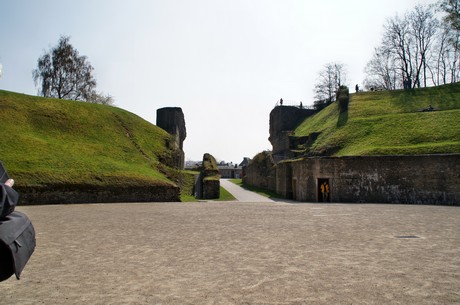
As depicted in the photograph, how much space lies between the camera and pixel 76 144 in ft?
90.1

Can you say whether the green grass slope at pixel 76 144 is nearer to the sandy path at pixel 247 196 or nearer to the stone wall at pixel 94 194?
the stone wall at pixel 94 194

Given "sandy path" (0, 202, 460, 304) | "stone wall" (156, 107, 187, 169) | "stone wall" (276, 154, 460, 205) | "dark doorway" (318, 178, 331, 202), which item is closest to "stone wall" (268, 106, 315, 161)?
"stone wall" (156, 107, 187, 169)

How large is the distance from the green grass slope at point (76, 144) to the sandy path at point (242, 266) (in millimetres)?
12411

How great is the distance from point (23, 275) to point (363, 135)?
27.7 metres

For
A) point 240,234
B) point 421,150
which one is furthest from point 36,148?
point 421,150

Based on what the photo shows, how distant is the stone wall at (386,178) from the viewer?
20.6 metres

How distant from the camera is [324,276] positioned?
5645 millimetres

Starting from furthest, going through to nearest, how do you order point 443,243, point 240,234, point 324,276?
point 240,234
point 443,243
point 324,276

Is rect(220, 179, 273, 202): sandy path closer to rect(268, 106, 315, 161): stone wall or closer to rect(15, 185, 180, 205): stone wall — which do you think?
rect(15, 185, 180, 205): stone wall

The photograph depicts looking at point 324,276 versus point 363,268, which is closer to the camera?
point 324,276

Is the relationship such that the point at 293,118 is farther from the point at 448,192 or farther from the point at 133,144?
the point at 448,192

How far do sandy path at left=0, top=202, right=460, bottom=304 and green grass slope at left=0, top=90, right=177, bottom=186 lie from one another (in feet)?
40.7

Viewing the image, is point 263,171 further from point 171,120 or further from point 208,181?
point 171,120

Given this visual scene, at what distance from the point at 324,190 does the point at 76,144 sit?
1969cm
